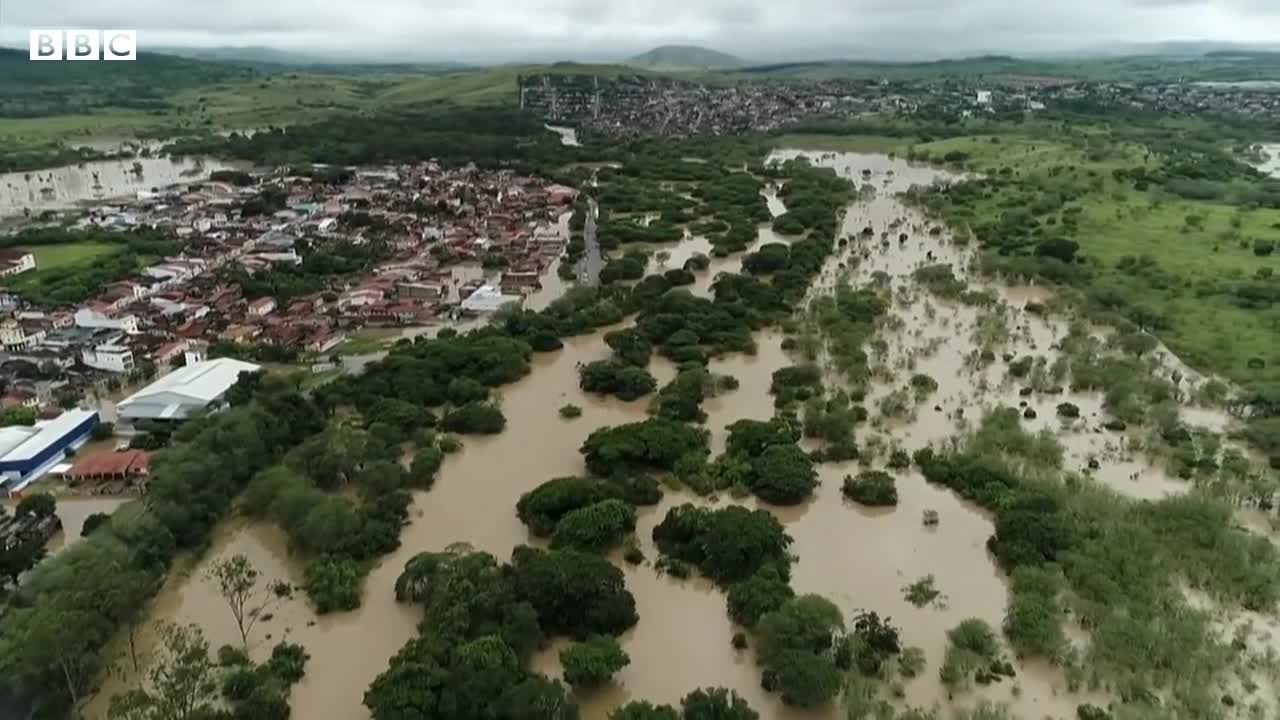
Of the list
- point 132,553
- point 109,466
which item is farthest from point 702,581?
point 109,466

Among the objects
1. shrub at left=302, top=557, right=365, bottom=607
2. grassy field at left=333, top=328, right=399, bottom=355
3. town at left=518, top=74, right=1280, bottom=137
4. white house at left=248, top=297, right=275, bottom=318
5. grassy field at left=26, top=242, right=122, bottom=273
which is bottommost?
shrub at left=302, top=557, right=365, bottom=607

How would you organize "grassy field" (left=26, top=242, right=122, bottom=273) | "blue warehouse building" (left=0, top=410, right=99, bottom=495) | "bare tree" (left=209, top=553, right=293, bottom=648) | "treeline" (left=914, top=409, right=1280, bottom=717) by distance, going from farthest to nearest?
1. "grassy field" (left=26, top=242, right=122, bottom=273)
2. "blue warehouse building" (left=0, top=410, right=99, bottom=495)
3. "bare tree" (left=209, top=553, right=293, bottom=648)
4. "treeline" (left=914, top=409, right=1280, bottom=717)

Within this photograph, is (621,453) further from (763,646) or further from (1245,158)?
(1245,158)

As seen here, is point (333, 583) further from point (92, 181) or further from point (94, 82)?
point (94, 82)

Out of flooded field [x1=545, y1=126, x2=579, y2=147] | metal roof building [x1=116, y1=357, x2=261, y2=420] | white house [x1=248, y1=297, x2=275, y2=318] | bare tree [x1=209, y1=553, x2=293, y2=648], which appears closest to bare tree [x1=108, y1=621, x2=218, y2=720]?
bare tree [x1=209, y1=553, x2=293, y2=648]

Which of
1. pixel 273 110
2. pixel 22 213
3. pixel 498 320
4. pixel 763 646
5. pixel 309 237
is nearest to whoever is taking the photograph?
Answer: pixel 763 646

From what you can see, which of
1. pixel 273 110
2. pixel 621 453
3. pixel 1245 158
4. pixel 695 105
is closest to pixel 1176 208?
pixel 1245 158

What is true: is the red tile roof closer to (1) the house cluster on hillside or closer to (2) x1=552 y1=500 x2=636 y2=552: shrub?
(1) the house cluster on hillside
